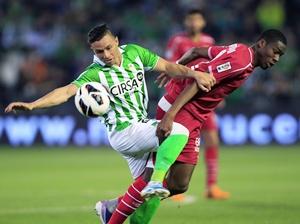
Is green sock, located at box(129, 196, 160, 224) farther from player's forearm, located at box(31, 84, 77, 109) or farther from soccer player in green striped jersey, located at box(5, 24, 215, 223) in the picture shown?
player's forearm, located at box(31, 84, 77, 109)

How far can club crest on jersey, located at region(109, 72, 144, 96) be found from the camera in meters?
8.01

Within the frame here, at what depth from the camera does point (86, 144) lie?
63.5 ft

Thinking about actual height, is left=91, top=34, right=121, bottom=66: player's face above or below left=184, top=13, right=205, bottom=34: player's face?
below

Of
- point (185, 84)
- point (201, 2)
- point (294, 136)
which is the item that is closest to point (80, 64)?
point (201, 2)

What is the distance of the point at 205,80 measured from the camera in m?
7.85

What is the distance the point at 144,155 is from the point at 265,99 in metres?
11.6

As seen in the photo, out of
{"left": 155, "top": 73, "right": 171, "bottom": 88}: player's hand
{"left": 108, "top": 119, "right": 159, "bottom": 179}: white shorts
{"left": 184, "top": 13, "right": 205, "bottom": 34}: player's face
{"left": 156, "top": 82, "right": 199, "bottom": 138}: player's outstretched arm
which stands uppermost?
{"left": 184, "top": 13, "right": 205, "bottom": 34}: player's face

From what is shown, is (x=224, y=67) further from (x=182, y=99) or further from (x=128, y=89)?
(x=128, y=89)

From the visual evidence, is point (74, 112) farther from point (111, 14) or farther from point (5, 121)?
point (111, 14)

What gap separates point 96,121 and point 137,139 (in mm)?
10979

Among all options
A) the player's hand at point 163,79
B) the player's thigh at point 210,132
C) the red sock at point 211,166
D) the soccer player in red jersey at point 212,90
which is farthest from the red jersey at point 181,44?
the soccer player in red jersey at point 212,90

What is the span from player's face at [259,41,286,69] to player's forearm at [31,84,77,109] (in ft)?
5.46

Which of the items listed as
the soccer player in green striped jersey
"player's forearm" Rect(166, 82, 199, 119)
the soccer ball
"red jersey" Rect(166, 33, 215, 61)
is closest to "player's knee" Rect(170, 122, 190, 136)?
the soccer player in green striped jersey

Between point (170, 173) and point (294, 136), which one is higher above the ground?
point (170, 173)
